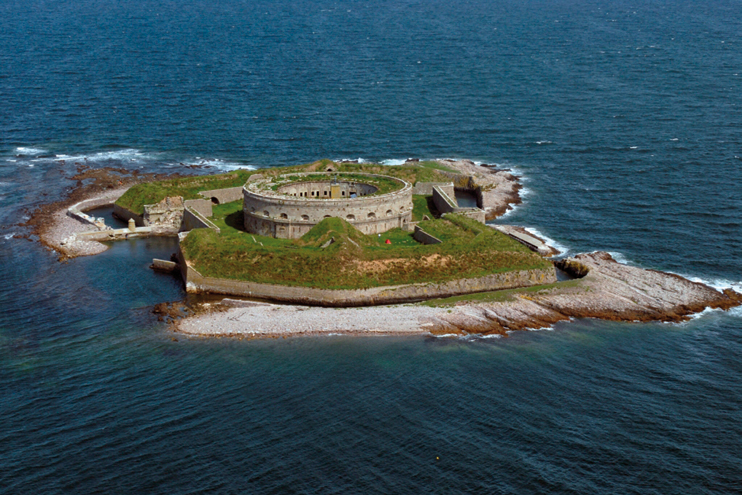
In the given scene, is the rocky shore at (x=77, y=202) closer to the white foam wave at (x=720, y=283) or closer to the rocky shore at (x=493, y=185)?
the rocky shore at (x=493, y=185)

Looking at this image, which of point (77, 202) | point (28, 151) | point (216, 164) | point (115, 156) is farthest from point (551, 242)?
point (28, 151)

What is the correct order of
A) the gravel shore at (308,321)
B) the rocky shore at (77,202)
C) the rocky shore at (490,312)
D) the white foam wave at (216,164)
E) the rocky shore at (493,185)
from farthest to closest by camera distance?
the white foam wave at (216,164), the rocky shore at (493,185), the rocky shore at (77,202), the rocky shore at (490,312), the gravel shore at (308,321)

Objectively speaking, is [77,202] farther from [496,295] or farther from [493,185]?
[496,295]

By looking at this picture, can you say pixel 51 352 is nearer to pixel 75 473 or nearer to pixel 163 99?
pixel 75 473

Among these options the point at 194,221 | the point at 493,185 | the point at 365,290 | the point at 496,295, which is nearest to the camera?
the point at 365,290

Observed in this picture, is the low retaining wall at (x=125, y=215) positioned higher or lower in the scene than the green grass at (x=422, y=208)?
lower

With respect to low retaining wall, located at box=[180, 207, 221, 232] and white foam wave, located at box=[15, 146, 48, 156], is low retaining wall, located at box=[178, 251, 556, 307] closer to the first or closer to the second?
low retaining wall, located at box=[180, 207, 221, 232]

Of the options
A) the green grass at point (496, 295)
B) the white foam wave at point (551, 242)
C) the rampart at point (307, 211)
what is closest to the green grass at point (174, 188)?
the rampart at point (307, 211)
